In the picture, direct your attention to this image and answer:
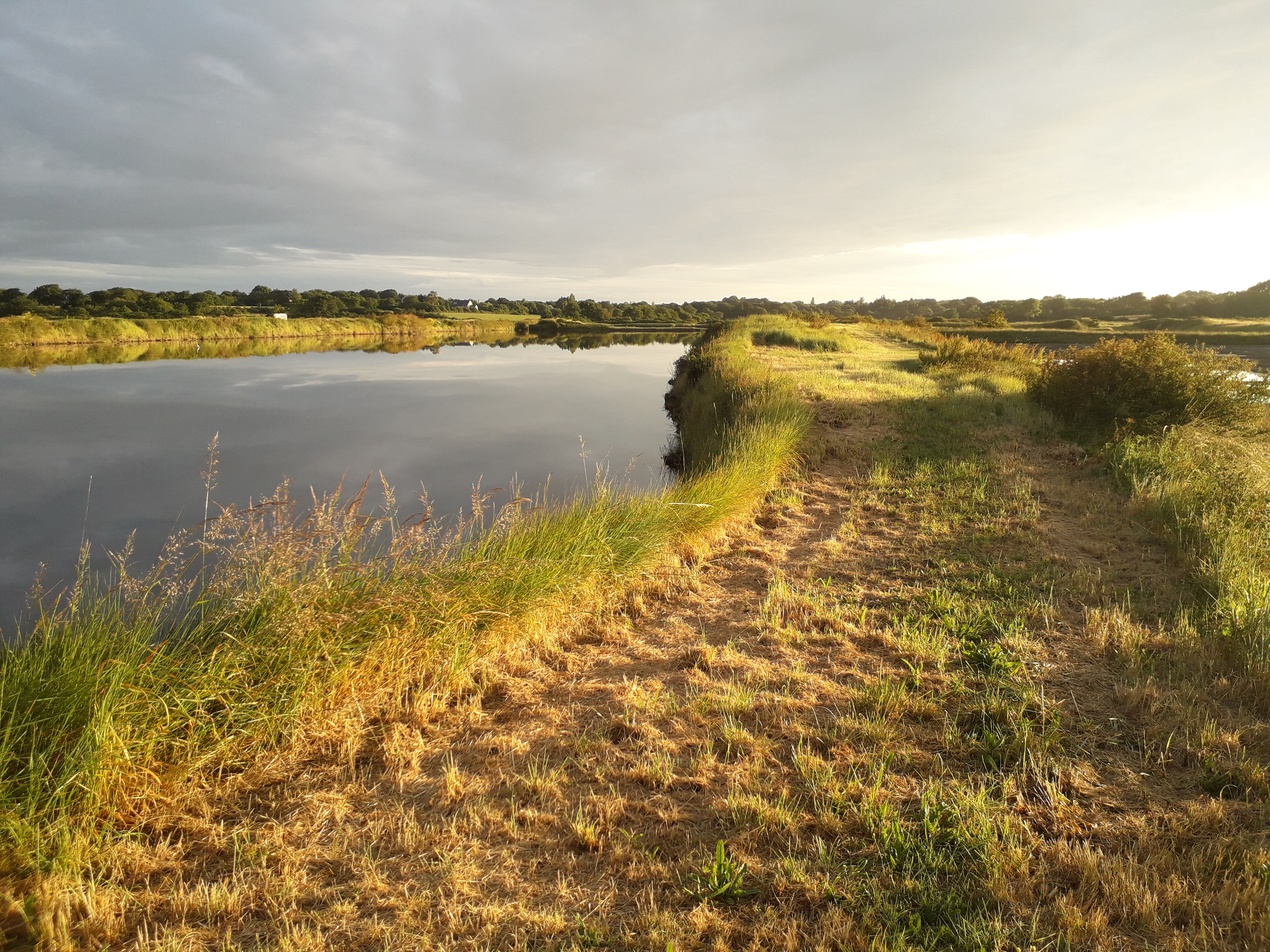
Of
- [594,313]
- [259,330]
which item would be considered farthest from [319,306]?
[594,313]

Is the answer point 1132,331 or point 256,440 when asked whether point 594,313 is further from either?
point 256,440

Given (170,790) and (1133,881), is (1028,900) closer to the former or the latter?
(1133,881)

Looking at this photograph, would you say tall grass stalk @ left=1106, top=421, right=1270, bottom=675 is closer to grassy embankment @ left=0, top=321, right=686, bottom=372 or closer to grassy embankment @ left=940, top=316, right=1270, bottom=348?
grassy embankment @ left=940, top=316, right=1270, bottom=348

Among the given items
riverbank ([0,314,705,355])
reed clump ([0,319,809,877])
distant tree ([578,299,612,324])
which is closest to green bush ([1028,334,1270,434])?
reed clump ([0,319,809,877])

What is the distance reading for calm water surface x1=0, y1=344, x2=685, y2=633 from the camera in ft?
28.0

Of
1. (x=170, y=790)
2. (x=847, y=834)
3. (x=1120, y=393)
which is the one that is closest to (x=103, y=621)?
(x=170, y=790)

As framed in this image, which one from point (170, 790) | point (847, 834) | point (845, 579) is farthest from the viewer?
point (845, 579)

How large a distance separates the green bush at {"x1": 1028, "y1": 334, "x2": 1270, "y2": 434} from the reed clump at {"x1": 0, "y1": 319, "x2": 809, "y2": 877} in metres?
9.73

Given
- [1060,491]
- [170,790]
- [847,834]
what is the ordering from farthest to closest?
[1060,491]
[170,790]
[847,834]

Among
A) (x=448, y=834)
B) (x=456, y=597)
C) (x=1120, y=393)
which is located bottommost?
(x=448, y=834)

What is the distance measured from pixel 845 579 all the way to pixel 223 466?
38.4 feet

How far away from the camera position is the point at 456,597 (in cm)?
414

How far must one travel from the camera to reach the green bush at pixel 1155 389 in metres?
9.47

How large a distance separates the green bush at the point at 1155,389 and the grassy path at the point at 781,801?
668 centimetres
